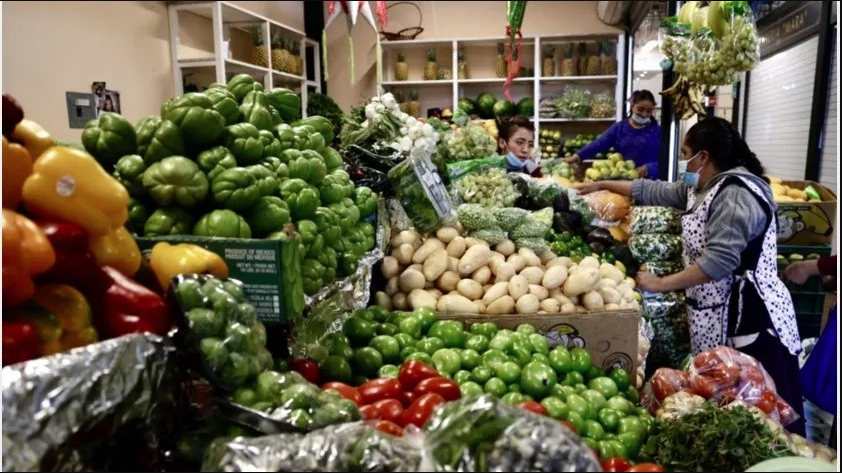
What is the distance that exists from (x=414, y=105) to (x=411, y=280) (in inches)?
248

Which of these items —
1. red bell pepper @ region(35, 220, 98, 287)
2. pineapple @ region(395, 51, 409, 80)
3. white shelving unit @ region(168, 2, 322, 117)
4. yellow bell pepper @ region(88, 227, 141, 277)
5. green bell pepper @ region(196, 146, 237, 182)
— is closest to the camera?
red bell pepper @ region(35, 220, 98, 287)

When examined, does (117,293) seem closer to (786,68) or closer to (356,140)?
(356,140)

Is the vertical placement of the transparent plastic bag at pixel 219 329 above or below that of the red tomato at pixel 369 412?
above

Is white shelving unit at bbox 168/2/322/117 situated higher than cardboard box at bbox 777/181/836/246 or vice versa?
white shelving unit at bbox 168/2/322/117

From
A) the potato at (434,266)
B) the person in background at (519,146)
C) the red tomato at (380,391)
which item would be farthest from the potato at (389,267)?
the person in background at (519,146)

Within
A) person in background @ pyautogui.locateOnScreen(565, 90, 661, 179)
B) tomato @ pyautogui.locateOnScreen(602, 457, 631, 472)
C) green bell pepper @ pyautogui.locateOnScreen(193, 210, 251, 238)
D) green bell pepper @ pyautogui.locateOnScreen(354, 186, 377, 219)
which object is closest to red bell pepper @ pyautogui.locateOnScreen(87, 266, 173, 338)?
green bell pepper @ pyautogui.locateOnScreen(193, 210, 251, 238)

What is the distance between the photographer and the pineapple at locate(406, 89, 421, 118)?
8.46 m

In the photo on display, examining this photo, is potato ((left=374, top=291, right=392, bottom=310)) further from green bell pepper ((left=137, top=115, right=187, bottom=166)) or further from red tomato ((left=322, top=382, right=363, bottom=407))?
green bell pepper ((left=137, top=115, right=187, bottom=166))

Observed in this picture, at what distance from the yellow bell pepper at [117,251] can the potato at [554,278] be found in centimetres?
171

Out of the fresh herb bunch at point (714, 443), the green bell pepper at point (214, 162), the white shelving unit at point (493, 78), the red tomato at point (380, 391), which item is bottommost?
the fresh herb bunch at point (714, 443)

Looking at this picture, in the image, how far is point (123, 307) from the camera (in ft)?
3.62

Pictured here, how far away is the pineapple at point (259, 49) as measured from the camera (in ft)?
22.4

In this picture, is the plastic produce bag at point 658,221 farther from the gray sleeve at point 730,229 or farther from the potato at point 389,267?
the potato at point 389,267

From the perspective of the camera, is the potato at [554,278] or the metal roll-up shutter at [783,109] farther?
the metal roll-up shutter at [783,109]
